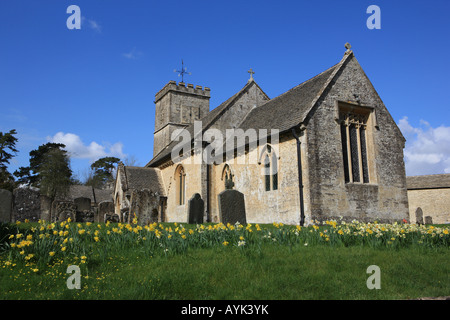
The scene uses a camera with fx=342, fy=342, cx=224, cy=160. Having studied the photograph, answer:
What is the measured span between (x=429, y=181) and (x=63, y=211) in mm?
32314

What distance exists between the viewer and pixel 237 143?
1798cm

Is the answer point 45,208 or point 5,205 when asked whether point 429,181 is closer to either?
point 45,208

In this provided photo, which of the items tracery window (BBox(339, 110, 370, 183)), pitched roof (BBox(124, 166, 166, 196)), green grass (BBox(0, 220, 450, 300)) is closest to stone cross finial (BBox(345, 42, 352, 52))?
tracery window (BBox(339, 110, 370, 183))

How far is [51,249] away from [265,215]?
10.9m

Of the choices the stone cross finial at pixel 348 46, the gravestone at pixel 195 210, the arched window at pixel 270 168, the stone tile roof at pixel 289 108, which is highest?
the stone cross finial at pixel 348 46

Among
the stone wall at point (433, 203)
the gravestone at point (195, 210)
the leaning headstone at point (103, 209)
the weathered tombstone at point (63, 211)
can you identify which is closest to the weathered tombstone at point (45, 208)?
the weathered tombstone at point (63, 211)

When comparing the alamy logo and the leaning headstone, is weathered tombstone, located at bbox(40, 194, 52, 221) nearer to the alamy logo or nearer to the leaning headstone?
the leaning headstone

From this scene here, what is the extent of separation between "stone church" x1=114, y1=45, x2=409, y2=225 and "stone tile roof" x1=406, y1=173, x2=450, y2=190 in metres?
18.8

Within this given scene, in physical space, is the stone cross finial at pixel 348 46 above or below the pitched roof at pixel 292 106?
above

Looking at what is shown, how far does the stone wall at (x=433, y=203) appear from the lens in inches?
1208

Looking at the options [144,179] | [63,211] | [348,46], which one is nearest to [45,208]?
[63,211]

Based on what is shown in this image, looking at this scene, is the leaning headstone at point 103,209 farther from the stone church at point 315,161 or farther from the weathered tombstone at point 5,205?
the weathered tombstone at point 5,205

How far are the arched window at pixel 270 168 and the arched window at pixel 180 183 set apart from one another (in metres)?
7.76

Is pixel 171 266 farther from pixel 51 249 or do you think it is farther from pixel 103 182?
pixel 103 182
